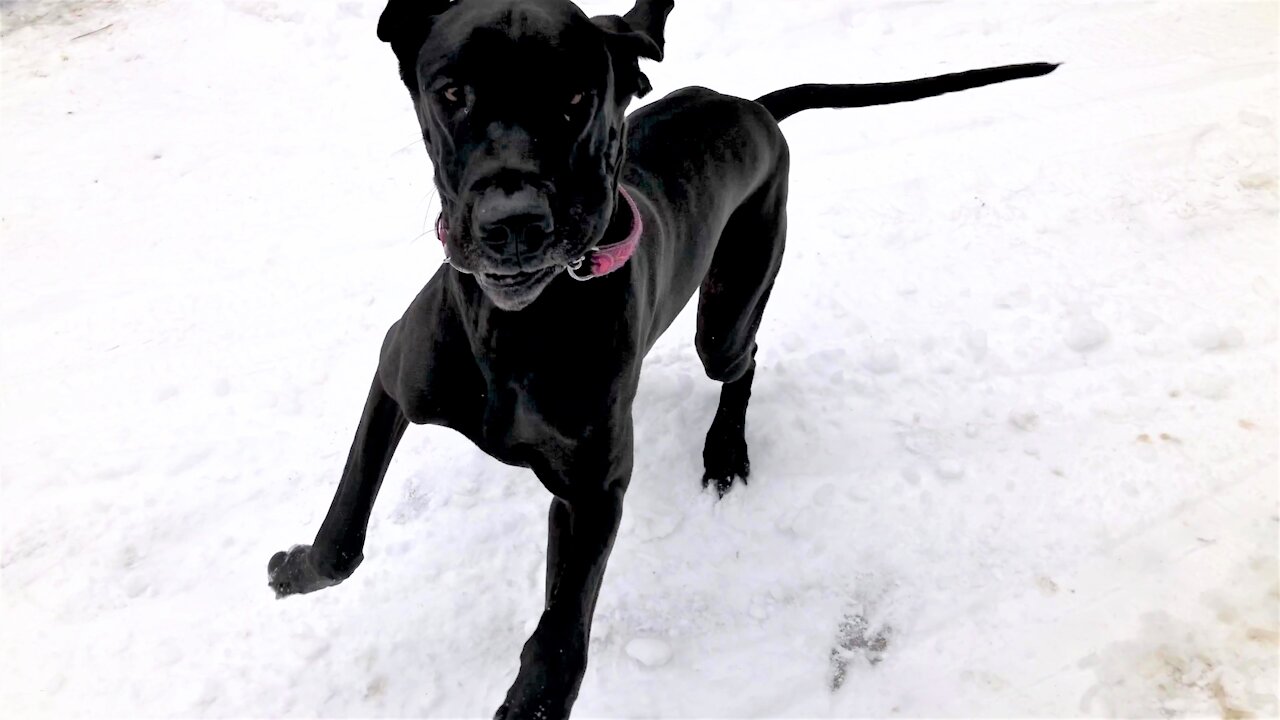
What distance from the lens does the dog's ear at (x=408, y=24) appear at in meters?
1.85

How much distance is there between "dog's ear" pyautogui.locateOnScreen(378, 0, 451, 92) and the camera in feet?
6.07

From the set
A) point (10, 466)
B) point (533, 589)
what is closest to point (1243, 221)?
point (533, 589)

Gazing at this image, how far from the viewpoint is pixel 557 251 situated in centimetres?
164

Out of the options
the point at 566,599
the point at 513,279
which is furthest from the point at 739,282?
the point at 513,279

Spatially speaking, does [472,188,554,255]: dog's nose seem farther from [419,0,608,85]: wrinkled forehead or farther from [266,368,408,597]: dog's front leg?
[266,368,408,597]: dog's front leg

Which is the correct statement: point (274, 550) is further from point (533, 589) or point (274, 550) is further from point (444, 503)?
point (533, 589)

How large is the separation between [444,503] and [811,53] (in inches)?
155

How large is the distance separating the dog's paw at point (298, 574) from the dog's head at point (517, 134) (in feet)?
3.86

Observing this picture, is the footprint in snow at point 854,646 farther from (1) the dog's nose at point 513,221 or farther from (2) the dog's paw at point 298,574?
(1) the dog's nose at point 513,221

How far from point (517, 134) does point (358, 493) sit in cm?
126

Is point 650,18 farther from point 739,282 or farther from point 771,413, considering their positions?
point 771,413

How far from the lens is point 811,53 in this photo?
18.3ft

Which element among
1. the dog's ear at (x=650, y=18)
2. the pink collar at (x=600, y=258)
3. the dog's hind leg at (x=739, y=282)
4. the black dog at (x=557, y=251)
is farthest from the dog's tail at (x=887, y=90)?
the pink collar at (x=600, y=258)

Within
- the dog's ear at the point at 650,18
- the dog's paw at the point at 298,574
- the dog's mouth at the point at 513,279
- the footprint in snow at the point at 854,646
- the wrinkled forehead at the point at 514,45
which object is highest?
the wrinkled forehead at the point at 514,45
